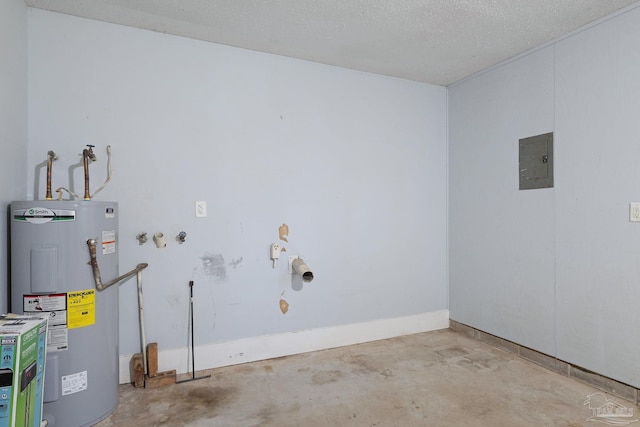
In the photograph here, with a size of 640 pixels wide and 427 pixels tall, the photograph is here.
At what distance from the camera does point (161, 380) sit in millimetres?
2385

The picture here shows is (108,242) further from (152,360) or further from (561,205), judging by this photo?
(561,205)

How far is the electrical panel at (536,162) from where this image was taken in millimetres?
2721

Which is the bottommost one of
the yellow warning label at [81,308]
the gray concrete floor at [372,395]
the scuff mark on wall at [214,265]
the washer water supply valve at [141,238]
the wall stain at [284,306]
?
the gray concrete floor at [372,395]

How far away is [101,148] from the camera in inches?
94.8

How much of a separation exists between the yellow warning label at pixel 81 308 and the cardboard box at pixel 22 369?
0.73 feet

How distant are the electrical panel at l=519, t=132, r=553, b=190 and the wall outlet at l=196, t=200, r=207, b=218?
2.58 m

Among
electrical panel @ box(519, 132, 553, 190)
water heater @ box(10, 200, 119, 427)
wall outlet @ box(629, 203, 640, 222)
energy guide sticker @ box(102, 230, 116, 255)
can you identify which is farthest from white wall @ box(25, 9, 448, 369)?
wall outlet @ box(629, 203, 640, 222)

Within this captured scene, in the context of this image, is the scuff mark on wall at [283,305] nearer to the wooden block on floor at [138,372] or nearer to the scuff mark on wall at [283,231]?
the scuff mark on wall at [283,231]

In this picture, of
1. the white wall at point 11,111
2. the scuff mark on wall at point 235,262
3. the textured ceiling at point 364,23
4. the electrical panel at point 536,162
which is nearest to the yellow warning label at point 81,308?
the white wall at point 11,111

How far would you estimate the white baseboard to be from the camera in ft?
8.44

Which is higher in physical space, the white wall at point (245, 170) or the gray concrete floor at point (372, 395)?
the white wall at point (245, 170)

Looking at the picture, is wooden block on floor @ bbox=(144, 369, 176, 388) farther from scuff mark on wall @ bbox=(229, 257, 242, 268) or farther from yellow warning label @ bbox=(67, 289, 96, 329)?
scuff mark on wall @ bbox=(229, 257, 242, 268)

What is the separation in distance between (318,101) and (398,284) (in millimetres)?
1866

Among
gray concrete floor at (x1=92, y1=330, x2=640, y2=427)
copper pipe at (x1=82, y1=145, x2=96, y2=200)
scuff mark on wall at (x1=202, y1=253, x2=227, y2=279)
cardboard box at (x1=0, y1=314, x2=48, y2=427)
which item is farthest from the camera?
scuff mark on wall at (x1=202, y1=253, x2=227, y2=279)
